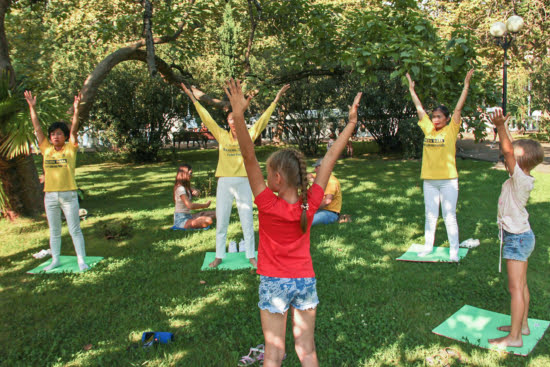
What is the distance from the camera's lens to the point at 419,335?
3742 mm

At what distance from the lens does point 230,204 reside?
5.59 metres

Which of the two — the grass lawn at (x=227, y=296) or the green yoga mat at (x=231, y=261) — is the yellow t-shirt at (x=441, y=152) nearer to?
the grass lawn at (x=227, y=296)

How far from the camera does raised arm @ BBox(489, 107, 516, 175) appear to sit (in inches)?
126

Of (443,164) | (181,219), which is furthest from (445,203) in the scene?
(181,219)

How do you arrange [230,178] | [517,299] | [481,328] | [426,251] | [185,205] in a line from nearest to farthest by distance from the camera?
[517,299], [481,328], [230,178], [426,251], [185,205]

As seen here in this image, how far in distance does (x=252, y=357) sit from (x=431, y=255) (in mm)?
3332

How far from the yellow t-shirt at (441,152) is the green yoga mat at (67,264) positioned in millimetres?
4762

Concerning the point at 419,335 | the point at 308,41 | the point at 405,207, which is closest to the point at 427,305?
the point at 419,335

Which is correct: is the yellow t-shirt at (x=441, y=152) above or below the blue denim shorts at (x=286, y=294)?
above

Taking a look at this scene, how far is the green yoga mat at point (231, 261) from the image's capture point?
557 cm

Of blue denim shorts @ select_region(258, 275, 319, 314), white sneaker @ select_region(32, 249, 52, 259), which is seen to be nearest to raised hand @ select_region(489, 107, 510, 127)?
blue denim shorts @ select_region(258, 275, 319, 314)

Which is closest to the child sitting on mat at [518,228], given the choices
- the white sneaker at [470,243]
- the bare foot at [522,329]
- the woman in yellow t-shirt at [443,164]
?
the bare foot at [522,329]

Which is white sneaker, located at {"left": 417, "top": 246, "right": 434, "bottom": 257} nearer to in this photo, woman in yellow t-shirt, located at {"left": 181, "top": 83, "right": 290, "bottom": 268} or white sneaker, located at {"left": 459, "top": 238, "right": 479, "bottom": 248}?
white sneaker, located at {"left": 459, "top": 238, "right": 479, "bottom": 248}

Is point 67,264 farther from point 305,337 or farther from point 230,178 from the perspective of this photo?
point 305,337
